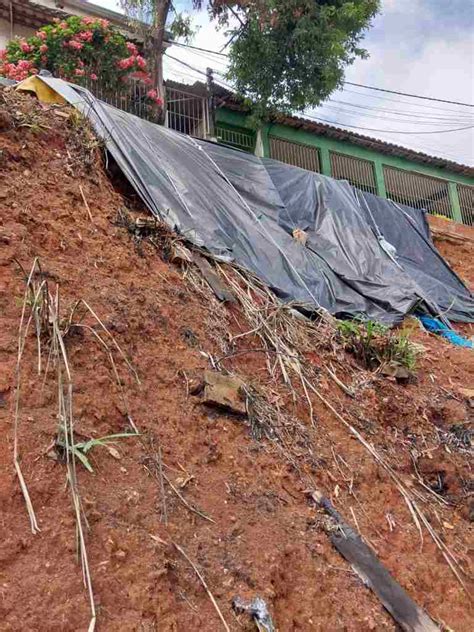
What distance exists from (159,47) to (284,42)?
1.92 meters

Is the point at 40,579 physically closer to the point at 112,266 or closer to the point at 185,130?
the point at 112,266

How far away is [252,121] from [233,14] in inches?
65.0

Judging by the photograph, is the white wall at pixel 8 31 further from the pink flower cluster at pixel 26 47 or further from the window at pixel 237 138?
the window at pixel 237 138

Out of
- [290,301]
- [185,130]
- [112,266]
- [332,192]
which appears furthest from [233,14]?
[112,266]

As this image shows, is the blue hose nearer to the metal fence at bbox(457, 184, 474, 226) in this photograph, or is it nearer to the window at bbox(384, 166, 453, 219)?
the window at bbox(384, 166, 453, 219)

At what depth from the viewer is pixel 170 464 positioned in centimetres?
253

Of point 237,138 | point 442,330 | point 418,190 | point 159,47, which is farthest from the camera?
point 418,190

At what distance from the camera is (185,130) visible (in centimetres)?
1062

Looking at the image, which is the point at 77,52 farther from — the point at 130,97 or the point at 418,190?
the point at 418,190

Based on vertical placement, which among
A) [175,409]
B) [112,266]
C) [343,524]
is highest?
[112,266]

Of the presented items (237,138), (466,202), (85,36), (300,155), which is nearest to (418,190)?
(466,202)

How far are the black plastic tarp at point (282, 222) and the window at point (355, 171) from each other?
4.04 m

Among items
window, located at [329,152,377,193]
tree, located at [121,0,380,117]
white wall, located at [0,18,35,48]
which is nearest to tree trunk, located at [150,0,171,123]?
tree, located at [121,0,380,117]

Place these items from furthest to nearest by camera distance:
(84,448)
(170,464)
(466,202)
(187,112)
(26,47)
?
(466,202) → (187,112) → (26,47) → (170,464) → (84,448)
